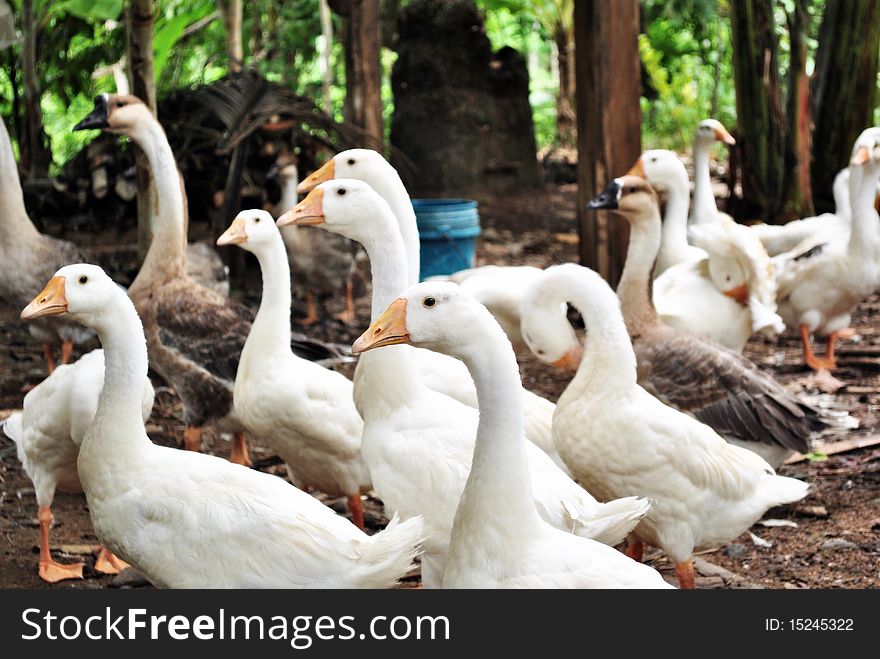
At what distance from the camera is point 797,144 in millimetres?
9758

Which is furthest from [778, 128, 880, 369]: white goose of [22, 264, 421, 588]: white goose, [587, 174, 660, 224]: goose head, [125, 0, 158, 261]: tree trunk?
[22, 264, 421, 588]: white goose

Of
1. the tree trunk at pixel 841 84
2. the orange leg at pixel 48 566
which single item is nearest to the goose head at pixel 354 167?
the orange leg at pixel 48 566

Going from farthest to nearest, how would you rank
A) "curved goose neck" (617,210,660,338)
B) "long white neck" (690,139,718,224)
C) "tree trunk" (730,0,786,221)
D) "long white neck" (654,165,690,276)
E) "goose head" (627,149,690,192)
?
"tree trunk" (730,0,786,221), "long white neck" (690,139,718,224), "long white neck" (654,165,690,276), "goose head" (627,149,690,192), "curved goose neck" (617,210,660,338)

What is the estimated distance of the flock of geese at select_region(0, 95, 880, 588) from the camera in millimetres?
3123

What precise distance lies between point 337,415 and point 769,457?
6.86ft

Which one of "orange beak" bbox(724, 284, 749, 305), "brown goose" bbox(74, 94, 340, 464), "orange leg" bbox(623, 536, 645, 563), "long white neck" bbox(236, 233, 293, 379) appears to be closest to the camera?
"orange leg" bbox(623, 536, 645, 563)

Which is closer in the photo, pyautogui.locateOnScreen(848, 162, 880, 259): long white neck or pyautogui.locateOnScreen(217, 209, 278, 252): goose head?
pyautogui.locateOnScreen(217, 209, 278, 252): goose head

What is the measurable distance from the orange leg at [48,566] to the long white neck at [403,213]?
1.88 meters

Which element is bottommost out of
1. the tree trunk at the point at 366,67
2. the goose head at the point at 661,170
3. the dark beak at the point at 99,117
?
the goose head at the point at 661,170

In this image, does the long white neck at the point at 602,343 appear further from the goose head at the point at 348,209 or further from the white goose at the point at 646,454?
the goose head at the point at 348,209

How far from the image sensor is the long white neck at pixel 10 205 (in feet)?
22.5

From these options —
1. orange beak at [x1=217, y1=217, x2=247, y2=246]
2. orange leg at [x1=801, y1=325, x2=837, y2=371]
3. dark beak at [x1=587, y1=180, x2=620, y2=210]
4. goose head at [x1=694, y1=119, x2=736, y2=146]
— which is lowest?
orange leg at [x1=801, y1=325, x2=837, y2=371]

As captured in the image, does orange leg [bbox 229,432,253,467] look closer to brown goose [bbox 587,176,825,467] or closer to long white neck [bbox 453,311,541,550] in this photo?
brown goose [bbox 587,176,825,467]

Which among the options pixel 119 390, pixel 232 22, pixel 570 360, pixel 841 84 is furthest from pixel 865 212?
pixel 232 22
